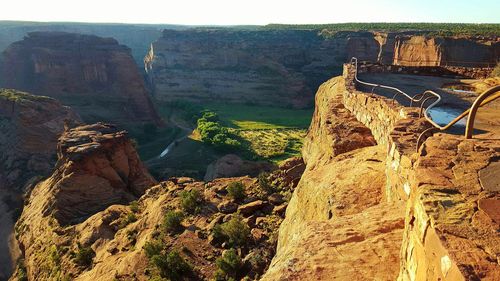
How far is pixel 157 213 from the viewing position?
824 inches

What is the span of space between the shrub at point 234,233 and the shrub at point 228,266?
3.17ft

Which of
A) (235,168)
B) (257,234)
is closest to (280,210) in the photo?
(257,234)

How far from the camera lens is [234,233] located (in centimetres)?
1574

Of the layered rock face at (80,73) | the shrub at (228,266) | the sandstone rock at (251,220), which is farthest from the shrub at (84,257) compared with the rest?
the layered rock face at (80,73)

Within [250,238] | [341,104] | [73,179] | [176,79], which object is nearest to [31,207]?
[73,179]

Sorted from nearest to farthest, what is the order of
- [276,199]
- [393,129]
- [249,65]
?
[393,129], [276,199], [249,65]

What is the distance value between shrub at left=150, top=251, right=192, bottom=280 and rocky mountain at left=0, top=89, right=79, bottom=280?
2357cm

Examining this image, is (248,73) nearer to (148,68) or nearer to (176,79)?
(176,79)

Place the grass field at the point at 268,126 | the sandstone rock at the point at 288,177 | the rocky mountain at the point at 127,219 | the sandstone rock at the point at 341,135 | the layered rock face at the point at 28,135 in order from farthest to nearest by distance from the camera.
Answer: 1. the grass field at the point at 268,126
2. the layered rock face at the point at 28,135
3. the sandstone rock at the point at 288,177
4. the rocky mountain at the point at 127,219
5. the sandstone rock at the point at 341,135

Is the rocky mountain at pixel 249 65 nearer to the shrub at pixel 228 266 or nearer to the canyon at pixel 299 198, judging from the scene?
the canyon at pixel 299 198

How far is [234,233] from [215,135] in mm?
45331

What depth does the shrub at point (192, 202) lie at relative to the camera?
19664 millimetres

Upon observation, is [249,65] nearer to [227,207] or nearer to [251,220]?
[227,207]

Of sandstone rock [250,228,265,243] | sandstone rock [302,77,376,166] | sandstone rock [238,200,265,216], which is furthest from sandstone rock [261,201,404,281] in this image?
sandstone rock [238,200,265,216]
